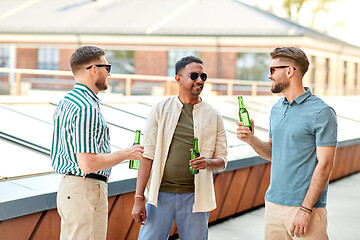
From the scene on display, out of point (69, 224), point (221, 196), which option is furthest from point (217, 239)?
point (69, 224)

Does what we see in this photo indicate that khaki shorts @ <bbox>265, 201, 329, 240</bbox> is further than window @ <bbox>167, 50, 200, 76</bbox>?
No

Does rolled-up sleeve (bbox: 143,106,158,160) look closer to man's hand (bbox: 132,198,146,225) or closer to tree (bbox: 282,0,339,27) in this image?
man's hand (bbox: 132,198,146,225)

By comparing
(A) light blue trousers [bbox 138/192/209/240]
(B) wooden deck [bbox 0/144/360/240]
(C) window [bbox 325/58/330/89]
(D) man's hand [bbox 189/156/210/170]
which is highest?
(C) window [bbox 325/58/330/89]

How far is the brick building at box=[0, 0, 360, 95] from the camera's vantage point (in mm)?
21625

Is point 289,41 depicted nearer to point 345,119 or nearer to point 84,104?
point 345,119

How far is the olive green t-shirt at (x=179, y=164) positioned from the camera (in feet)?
9.66

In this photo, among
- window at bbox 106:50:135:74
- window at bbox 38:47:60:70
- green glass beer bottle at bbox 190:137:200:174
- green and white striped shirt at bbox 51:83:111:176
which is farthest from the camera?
window at bbox 38:47:60:70

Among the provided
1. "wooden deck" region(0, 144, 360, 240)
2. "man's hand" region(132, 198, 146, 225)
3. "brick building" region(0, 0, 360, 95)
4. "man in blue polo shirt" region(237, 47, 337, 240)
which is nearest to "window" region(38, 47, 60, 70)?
"brick building" region(0, 0, 360, 95)

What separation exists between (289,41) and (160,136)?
18.9 metres

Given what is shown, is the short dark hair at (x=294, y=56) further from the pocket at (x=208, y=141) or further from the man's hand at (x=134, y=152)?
the man's hand at (x=134, y=152)

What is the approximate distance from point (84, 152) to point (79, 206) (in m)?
0.30

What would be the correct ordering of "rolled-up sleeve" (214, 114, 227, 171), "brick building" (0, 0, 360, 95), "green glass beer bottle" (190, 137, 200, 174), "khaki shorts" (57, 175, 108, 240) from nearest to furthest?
1. "khaki shorts" (57, 175, 108, 240)
2. "green glass beer bottle" (190, 137, 200, 174)
3. "rolled-up sleeve" (214, 114, 227, 171)
4. "brick building" (0, 0, 360, 95)

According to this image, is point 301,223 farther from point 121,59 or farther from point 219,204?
point 121,59

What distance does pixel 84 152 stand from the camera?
95.3 inches
